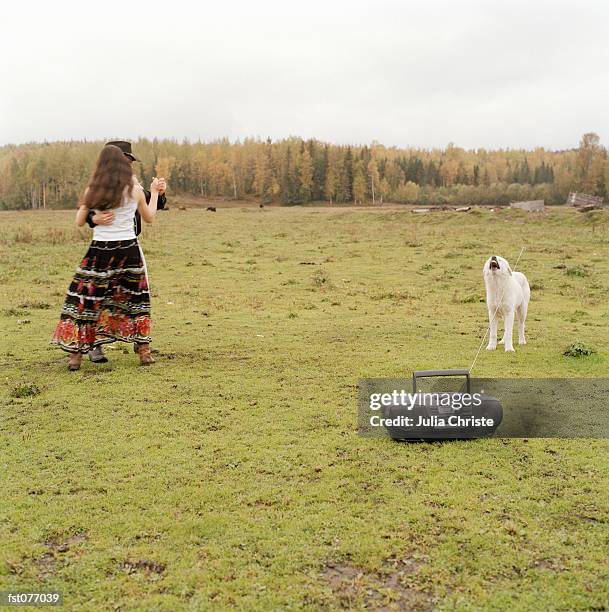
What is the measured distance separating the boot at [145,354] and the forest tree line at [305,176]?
89.3m

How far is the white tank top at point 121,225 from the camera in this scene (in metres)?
8.33

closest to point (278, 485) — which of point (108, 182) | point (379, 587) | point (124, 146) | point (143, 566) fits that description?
point (143, 566)

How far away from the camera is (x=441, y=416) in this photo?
5949 mm

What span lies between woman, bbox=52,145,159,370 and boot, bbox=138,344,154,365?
106 millimetres

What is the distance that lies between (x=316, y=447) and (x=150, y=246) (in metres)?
19.8

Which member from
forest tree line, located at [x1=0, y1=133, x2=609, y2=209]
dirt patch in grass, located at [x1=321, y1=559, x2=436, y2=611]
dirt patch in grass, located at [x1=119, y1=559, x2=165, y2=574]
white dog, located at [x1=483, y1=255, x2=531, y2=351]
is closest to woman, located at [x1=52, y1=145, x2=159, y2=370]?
dirt patch in grass, located at [x1=119, y1=559, x2=165, y2=574]

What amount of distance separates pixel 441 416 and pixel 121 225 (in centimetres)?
497

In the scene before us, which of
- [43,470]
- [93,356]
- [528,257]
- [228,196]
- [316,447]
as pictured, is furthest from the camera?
[228,196]

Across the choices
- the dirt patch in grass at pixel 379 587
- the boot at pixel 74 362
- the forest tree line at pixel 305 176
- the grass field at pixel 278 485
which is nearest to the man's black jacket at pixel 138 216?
the boot at pixel 74 362

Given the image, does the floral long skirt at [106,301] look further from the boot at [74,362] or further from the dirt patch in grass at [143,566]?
the dirt patch in grass at [143,566]

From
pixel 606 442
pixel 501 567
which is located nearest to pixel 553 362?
pixel 606 442

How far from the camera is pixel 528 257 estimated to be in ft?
77.1

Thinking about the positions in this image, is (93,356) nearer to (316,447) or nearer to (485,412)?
(316,447)

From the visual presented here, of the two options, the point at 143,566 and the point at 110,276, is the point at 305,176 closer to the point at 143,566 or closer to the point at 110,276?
the point at 110,276
